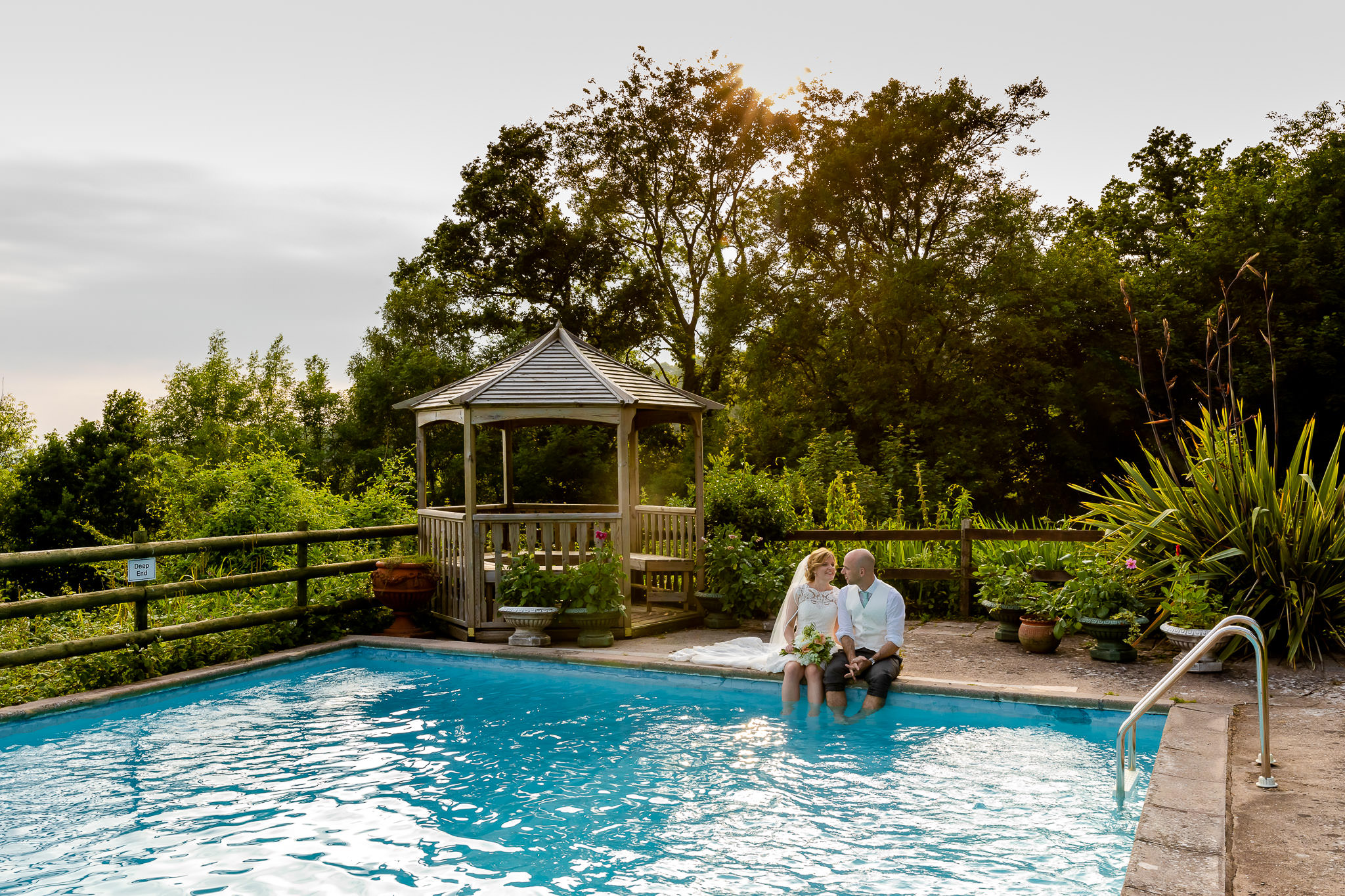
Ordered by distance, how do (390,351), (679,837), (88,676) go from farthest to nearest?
(390,351), (88,676), (679,837)

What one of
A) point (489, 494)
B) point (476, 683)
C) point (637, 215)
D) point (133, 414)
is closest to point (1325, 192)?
point (637, 215)

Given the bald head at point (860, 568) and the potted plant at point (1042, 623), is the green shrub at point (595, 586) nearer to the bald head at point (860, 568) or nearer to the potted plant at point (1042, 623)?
the bald head at point (860, 568)

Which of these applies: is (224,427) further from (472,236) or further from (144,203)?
(144,203)

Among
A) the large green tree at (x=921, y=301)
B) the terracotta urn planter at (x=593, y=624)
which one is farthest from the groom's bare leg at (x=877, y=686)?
the large green tree at (x=921, y=301)

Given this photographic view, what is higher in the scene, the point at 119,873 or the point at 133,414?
the point at 133,414

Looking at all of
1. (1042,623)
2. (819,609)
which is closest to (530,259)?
(1042,623)

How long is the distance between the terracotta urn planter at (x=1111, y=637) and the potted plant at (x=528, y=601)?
4672 mm

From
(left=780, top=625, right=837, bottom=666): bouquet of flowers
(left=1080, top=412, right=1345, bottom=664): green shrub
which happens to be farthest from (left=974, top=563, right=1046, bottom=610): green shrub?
(left=780, top=625, right=837, bottom=666): bouquet of flowers

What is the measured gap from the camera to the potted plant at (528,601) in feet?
29.4

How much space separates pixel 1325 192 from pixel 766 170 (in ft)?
42.7

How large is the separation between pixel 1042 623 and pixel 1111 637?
620 millimetres

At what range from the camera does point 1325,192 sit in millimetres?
20578

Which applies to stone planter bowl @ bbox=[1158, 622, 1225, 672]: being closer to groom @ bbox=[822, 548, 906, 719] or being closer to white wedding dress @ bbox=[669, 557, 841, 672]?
groom @ bbox=[822, 548, 906, 719]

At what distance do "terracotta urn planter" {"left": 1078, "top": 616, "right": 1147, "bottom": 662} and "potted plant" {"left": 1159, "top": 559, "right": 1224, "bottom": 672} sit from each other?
1.14ft
